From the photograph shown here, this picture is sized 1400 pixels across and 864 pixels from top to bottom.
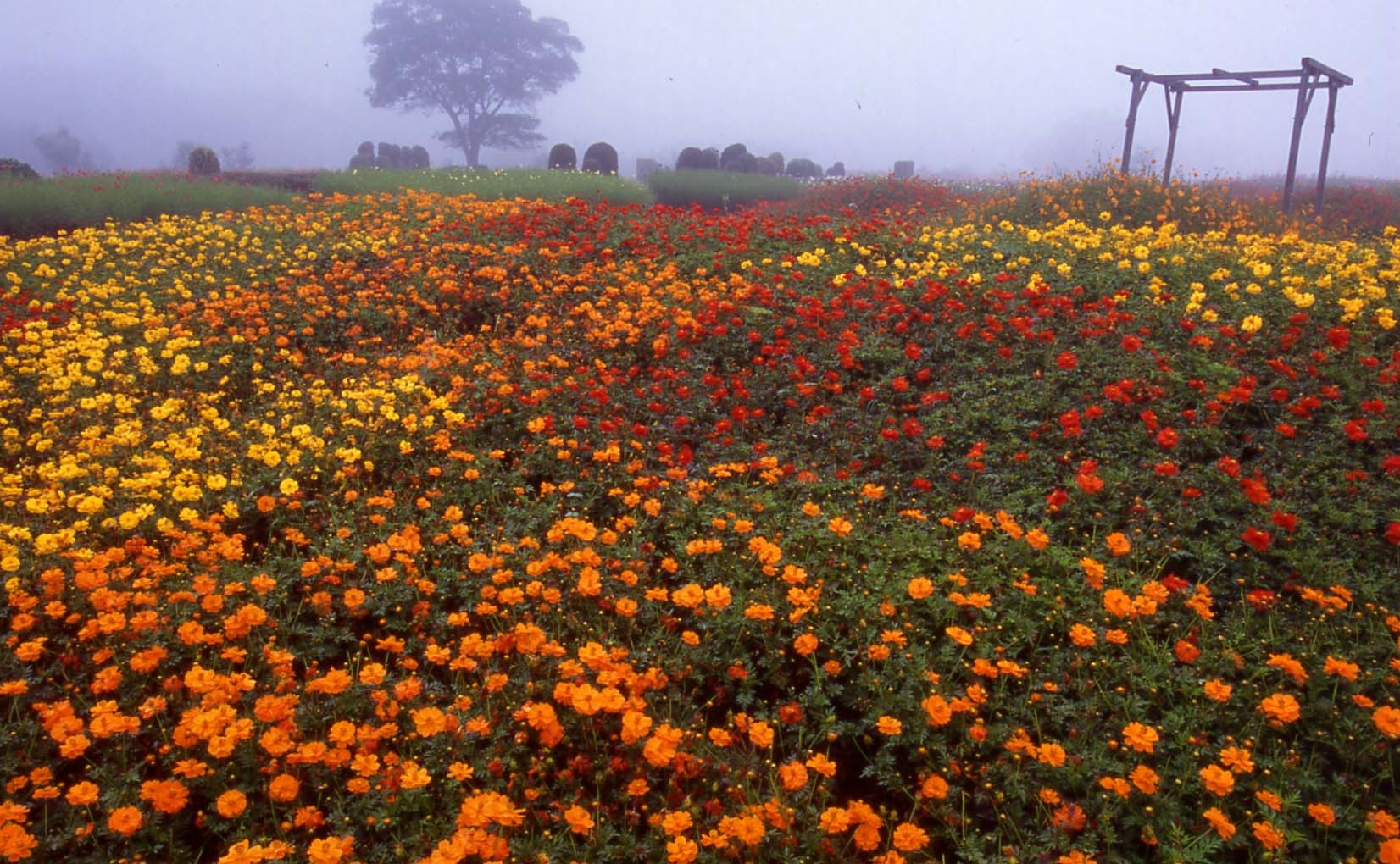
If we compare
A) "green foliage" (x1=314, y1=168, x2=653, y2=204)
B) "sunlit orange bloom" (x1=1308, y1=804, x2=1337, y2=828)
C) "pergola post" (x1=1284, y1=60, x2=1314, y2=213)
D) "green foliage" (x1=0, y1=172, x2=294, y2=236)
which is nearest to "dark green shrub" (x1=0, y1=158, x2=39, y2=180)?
"green foliage" (x1=0, y1=172, x2=294, y2=236)

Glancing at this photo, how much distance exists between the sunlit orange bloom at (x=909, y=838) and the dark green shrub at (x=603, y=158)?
24.8 m

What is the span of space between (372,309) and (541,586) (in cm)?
493

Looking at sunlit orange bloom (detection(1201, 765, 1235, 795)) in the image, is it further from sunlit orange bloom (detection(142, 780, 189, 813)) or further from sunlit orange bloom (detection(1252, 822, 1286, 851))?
sunlit orange bloom (detection(142, 780, 189, 813))

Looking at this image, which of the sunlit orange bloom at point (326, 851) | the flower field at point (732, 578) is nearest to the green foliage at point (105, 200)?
the flower field at point (732, 578)

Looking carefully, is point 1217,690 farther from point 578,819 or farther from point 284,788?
point 284,788

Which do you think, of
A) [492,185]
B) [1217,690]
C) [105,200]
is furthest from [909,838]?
[492,185]

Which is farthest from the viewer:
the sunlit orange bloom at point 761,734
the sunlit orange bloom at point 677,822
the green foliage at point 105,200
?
the green foliage at point 105,200

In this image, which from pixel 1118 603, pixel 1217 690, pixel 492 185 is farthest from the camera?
pixel 492 185

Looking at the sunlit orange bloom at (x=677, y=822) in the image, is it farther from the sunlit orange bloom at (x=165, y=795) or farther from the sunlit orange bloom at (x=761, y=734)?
the sunlit orange bloom at (x=165, y=795)

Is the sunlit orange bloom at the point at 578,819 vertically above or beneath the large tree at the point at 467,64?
beneath

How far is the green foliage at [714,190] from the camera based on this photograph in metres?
21.6

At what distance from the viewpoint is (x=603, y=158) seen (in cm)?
2542

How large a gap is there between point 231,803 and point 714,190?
68.6 ft

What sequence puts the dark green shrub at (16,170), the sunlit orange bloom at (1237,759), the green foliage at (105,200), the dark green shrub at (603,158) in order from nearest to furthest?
the sunlit orange bloom at (1237,759)
the green foliage at (105,200)
the dark green shrub at (16,170)
the dark green shrub at (603,158)
